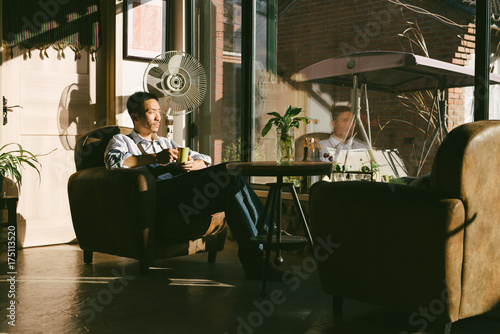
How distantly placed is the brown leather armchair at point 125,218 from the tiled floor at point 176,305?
155 millimetres

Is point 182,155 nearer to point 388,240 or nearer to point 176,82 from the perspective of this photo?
point 176,82

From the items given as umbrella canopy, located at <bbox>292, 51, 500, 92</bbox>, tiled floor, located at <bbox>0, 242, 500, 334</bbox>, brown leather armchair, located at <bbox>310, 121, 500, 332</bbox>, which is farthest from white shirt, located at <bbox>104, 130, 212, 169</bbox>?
brown leather armchair, located at <bbox>310, 121, 500, 332</bbox>

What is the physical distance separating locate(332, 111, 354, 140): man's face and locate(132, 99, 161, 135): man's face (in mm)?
1239

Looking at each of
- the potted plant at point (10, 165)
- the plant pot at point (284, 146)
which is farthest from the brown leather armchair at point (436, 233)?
the potted plant at point (10, 165)

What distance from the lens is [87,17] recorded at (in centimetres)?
463

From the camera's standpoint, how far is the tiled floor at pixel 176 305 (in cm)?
235

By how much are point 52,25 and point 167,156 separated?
71.7 inches

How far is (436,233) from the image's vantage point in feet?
6.72

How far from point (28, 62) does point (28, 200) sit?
110 cm

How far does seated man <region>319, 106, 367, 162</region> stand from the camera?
380 centimetres

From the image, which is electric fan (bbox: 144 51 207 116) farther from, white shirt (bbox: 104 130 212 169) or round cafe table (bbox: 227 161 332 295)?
round cafe table (bbox: 227 161 332 295)

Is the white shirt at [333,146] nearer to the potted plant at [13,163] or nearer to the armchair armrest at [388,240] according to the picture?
the armchair armrest at [388,240]

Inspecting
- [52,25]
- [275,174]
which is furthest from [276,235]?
[52,25]

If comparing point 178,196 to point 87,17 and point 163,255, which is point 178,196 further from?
point 87,17
